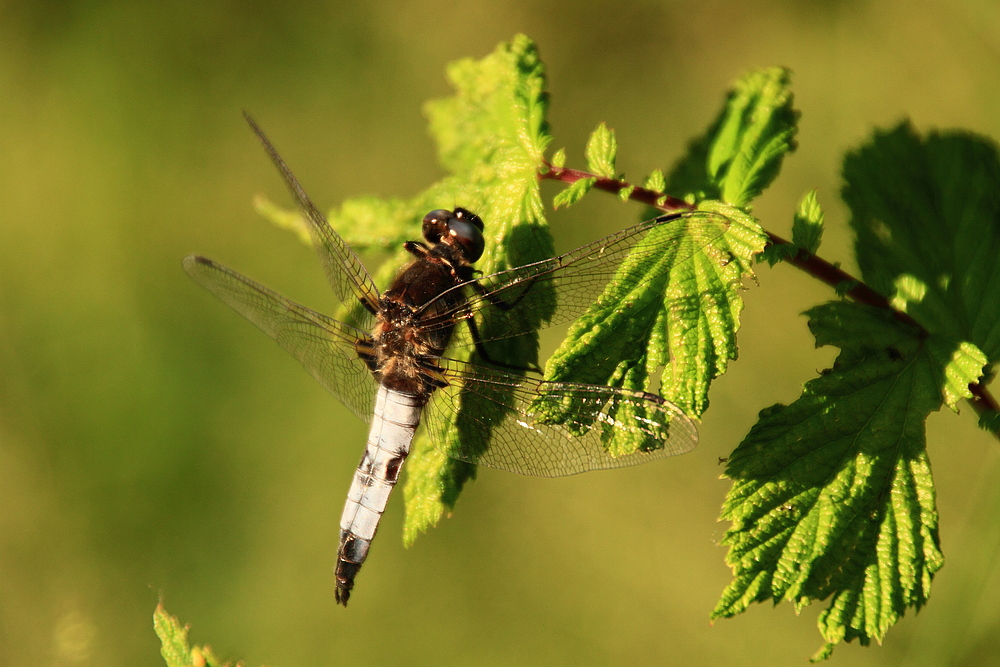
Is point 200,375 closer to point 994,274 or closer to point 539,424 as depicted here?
point 539,424

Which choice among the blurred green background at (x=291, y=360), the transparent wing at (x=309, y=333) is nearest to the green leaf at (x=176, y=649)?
the transparent wing at (x=309, y=333)

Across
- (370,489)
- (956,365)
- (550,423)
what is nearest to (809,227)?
(956,365)

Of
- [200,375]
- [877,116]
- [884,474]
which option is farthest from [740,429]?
[200,375]

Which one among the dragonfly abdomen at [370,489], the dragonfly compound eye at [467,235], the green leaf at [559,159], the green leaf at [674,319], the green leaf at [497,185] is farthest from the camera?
the dragonfly abdomen at [370,489]

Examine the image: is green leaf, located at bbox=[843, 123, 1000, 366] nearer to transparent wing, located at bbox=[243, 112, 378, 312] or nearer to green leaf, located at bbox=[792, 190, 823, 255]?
green leaf, located at bbox=[792, 190, 823, 255]

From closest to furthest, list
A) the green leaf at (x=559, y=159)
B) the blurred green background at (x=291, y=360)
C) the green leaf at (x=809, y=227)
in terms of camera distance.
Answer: the green leaf at (x=809, y=227) < the green leaf at (x=559, y=159) < the blurred green background at (x=291, y=360)

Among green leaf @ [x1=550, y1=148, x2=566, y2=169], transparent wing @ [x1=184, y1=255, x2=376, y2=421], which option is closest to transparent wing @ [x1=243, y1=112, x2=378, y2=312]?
transparent wing @ [x1=184, y1=255, x2=376, y2=421]

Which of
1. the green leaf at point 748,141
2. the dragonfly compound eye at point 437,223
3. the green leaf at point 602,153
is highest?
the green leaf at point 748,141

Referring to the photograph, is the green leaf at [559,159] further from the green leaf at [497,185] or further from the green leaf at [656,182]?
the green leaf at [656,182]

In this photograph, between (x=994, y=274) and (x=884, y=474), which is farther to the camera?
(x=994, y=274)
